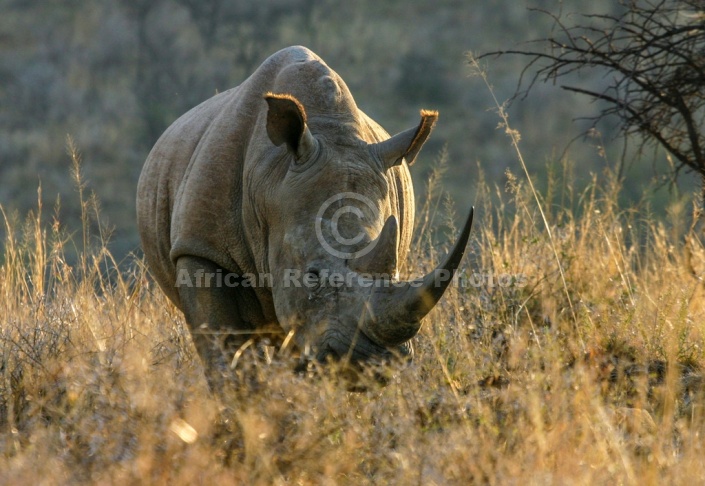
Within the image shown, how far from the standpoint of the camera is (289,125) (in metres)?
5.00

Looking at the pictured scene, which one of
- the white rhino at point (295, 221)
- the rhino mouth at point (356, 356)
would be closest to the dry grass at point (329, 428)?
the rhino mouth at point (356, 356)

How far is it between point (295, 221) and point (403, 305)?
2.92 feet

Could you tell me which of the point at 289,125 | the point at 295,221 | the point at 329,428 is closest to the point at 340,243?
the point at 295,221

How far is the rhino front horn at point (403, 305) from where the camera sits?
13.7ft

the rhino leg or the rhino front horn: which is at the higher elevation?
the rhino front horn

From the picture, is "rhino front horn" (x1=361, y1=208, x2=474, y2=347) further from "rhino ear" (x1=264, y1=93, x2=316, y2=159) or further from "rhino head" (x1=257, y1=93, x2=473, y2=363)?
"rhino ear" (x1=264, y1=93, x2=316, y2=159)

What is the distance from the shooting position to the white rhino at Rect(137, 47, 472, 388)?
4461 millimetres

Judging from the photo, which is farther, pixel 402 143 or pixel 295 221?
pixel 402 143

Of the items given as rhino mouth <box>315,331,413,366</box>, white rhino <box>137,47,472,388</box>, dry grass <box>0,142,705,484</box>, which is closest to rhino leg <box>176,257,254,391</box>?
white rhino <box>137,47,472,388</box>

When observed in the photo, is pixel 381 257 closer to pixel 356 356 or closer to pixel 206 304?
pixel 356 356

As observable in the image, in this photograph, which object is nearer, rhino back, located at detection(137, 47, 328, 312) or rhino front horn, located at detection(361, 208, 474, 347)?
rhino front horn, located at detection(361, 208, 474, 347)

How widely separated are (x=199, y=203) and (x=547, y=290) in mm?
2968

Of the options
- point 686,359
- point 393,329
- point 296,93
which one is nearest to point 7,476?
point 393,329

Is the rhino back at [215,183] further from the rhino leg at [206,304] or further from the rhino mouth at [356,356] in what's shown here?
the rhino mouth at [356,356]
